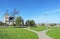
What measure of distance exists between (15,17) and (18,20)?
2.37 meters

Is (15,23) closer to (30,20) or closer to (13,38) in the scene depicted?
(30,20)

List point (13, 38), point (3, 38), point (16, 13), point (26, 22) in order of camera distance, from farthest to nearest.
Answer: point (26, 22), point (16, 13), point (13, 38), point (3, 38)

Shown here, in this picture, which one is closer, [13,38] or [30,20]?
[13,38]

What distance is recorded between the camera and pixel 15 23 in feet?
271

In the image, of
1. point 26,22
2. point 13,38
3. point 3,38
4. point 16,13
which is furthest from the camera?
point 26,22

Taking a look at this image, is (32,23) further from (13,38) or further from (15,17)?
(13,38)

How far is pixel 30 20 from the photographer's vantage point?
277 ft

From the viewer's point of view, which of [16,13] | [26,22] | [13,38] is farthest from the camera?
[26,22]

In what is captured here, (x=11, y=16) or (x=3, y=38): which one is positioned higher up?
(x=11, y=16)

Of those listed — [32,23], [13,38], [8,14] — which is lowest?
[13,38]

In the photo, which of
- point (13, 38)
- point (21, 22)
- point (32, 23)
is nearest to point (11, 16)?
point (21, 22)

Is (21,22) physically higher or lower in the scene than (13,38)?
higher

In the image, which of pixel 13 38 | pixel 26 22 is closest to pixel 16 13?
pixel 26 22

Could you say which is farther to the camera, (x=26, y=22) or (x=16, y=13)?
(x=26, y=22)
